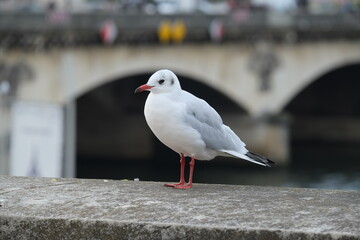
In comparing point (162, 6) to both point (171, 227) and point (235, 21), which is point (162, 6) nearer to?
point (235, 21)

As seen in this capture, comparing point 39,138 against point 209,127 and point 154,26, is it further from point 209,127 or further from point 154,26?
point 154,26

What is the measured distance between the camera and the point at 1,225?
12.4 ft

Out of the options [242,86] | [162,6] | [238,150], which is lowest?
[238,150]

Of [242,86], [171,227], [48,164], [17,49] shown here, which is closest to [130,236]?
[171,227]

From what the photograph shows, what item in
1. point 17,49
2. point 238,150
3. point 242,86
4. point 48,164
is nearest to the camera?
point 238,150

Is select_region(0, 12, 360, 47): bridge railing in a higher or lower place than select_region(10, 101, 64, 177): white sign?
higher

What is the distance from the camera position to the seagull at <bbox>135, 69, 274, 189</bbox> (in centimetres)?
508

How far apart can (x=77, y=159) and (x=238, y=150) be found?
26.6 metres

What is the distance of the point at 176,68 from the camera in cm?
2853

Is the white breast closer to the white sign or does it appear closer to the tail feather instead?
the tail feather

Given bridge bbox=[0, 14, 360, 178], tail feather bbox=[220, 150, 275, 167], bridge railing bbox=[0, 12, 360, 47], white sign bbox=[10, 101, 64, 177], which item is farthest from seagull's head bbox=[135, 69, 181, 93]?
bridge railing bbox=[0, 12, 360, 47]

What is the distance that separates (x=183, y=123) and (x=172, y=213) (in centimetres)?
132

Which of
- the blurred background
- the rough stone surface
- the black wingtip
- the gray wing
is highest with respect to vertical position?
the blurred background

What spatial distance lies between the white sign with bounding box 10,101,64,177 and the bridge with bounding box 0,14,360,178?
9.44m
